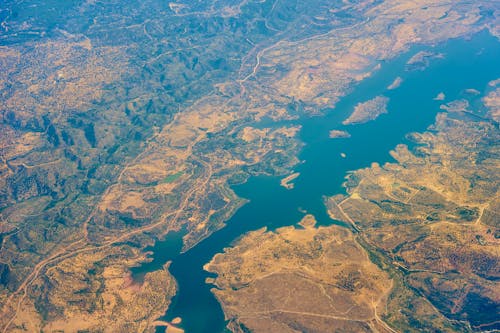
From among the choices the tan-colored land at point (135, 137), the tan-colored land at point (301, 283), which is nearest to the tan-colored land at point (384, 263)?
the tan-colored land at point (301, 283)

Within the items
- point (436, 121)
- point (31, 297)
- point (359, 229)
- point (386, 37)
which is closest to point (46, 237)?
point (31, 297)

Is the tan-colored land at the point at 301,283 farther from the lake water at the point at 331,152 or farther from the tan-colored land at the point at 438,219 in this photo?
the tan-colored land at the point at 438,219

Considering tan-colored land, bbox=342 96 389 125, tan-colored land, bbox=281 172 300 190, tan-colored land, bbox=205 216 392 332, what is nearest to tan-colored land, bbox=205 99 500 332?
tan-colored land, bbox=205 216 392 332

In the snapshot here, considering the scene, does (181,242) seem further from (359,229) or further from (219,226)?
(359,229)

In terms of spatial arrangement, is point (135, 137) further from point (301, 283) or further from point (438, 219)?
point (438, 219)

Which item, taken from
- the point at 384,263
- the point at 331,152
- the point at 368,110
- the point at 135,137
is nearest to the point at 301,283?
the point at 384,263
